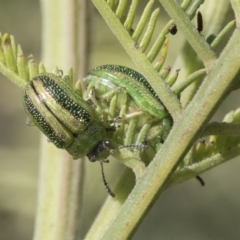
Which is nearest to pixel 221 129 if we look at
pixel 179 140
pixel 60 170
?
pixel 179 140

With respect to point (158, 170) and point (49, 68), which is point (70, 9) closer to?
point (49, 68)

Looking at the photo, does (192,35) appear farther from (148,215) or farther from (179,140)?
(148,215)

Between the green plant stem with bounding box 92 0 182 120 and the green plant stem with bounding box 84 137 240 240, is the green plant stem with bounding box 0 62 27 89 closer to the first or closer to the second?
the green plant stem with bounding box 92 0 182 120

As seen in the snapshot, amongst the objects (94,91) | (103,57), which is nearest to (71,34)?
(94,91)

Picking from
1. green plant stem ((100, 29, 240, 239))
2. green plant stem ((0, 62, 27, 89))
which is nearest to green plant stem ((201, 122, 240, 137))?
green plant stem ((100, 29, 240, 239))

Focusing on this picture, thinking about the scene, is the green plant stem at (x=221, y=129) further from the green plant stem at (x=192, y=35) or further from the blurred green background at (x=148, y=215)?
the blurred green background at (x=148, y=215)

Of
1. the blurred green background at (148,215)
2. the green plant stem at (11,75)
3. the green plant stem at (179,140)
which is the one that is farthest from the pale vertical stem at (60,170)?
the blurred green background at (148,215)

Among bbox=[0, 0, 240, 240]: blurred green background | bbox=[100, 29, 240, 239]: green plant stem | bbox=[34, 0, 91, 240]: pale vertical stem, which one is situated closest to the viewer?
bbox=[100, 29, 240, 239]: green plant stem

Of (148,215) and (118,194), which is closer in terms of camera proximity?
(118,194)
